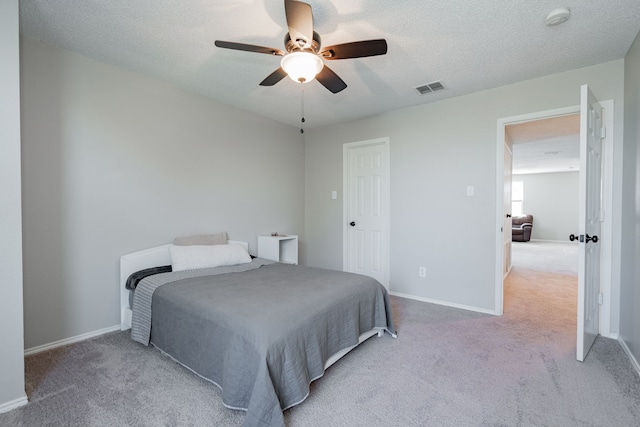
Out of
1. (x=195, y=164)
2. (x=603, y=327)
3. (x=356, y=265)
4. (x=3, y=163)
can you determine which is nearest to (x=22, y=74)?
(x=3, y=163)

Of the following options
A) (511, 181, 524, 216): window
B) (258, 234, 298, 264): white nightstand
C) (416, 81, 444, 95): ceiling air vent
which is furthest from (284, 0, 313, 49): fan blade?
(511, 181, 524, 216): window

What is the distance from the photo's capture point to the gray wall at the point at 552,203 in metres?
8.97

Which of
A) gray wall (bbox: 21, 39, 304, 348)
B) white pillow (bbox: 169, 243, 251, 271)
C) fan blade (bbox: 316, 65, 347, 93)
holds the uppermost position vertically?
fan blade (bbox: 316, 65, 347, 93)

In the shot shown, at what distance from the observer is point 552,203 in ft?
30.5

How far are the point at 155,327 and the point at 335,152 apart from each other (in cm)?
320

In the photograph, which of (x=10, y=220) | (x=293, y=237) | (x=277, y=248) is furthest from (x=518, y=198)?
(x=10, y=220)

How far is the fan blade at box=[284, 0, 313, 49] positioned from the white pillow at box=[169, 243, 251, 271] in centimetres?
207

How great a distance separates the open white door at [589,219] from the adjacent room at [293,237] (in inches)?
1.2

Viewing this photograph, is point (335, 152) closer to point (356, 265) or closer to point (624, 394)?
point (356, 265)

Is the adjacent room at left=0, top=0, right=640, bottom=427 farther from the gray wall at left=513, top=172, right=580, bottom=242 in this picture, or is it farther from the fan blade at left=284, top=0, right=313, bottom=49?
the gray wall at left=513, top=172, right=580, bottom=242

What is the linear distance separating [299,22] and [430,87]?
→ 6.37 feet

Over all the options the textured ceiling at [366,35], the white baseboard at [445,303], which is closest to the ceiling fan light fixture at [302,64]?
the textured ceiling at [366,35]

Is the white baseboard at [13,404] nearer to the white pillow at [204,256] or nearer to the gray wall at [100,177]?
the gray wall at [100,177]

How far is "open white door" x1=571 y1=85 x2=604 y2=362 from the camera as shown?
204cm
